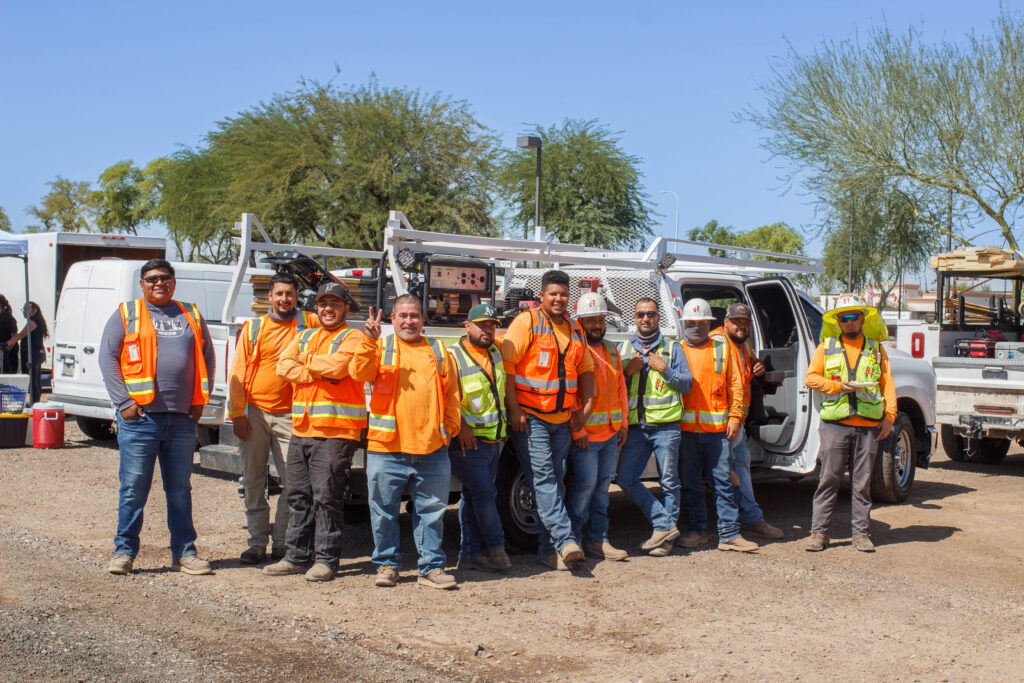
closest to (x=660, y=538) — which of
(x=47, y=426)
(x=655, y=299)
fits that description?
(x=655, y=299)

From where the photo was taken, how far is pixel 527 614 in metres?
6.12

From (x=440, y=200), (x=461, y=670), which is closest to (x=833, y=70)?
(x=440, y=200)

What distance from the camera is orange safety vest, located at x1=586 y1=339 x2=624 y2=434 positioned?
24.3 ft

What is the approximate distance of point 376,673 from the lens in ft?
16.4

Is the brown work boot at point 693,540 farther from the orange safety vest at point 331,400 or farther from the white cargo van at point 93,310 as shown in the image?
the white cargo van at point 93,310

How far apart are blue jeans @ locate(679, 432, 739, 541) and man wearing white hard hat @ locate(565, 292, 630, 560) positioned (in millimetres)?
684

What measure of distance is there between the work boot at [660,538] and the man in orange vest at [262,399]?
2.50 meters

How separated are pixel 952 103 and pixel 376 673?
983 inches

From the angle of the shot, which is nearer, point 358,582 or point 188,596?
Result: point 188,596

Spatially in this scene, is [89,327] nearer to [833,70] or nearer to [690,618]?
[690,618]

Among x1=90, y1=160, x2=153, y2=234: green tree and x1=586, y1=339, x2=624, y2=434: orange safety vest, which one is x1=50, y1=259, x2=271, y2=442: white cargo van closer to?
x1=586, y1=339, x2=624, y2=434: orange safety vest

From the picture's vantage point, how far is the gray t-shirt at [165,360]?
6648mm

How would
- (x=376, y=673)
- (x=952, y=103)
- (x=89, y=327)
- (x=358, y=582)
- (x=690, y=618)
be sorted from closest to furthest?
(x=376, y=673) < (x=690, y=618) < (x=358, y=582) < (x=89, y=327) < (x=952, y=103)

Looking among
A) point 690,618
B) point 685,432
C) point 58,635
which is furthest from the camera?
point 685,432
